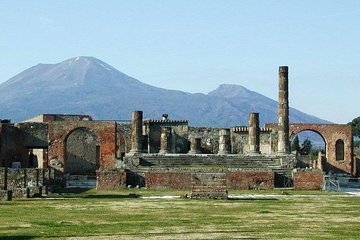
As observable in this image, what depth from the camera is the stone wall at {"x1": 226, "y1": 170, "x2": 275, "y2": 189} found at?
45.2 m

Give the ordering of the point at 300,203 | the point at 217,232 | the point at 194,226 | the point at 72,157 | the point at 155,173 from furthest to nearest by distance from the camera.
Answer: the point at 72,157 → the point at 155,173 → the point at 300,203 → the point at 194,226 → the point at 217,232

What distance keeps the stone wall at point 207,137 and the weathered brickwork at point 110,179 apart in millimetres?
22959

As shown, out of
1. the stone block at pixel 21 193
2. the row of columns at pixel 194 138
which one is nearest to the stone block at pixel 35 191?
the stone block at pixel 21 193

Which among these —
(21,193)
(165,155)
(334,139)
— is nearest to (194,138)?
(165,155)

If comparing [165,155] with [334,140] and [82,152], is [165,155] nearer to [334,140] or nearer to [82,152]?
[82,152]

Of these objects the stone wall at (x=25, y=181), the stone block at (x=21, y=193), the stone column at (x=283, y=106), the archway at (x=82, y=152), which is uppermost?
the stone column at (x=283, y=106)

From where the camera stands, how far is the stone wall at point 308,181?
44.7 meters

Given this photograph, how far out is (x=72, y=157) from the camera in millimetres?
71000

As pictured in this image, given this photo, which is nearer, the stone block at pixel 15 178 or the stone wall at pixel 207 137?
the stone block at pixel 15 178

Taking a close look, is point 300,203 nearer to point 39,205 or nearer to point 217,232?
point 39,205

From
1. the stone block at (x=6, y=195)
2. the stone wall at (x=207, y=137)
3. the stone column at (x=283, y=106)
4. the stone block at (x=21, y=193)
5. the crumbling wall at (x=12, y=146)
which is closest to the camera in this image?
the stone block at (x=6, y=195)

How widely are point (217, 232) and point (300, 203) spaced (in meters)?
12.7

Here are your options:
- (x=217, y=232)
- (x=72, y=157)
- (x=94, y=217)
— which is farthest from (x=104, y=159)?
(x=217, y=232)

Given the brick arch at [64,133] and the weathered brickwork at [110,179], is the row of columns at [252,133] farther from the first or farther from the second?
the weathered brickwork at [110,179]
